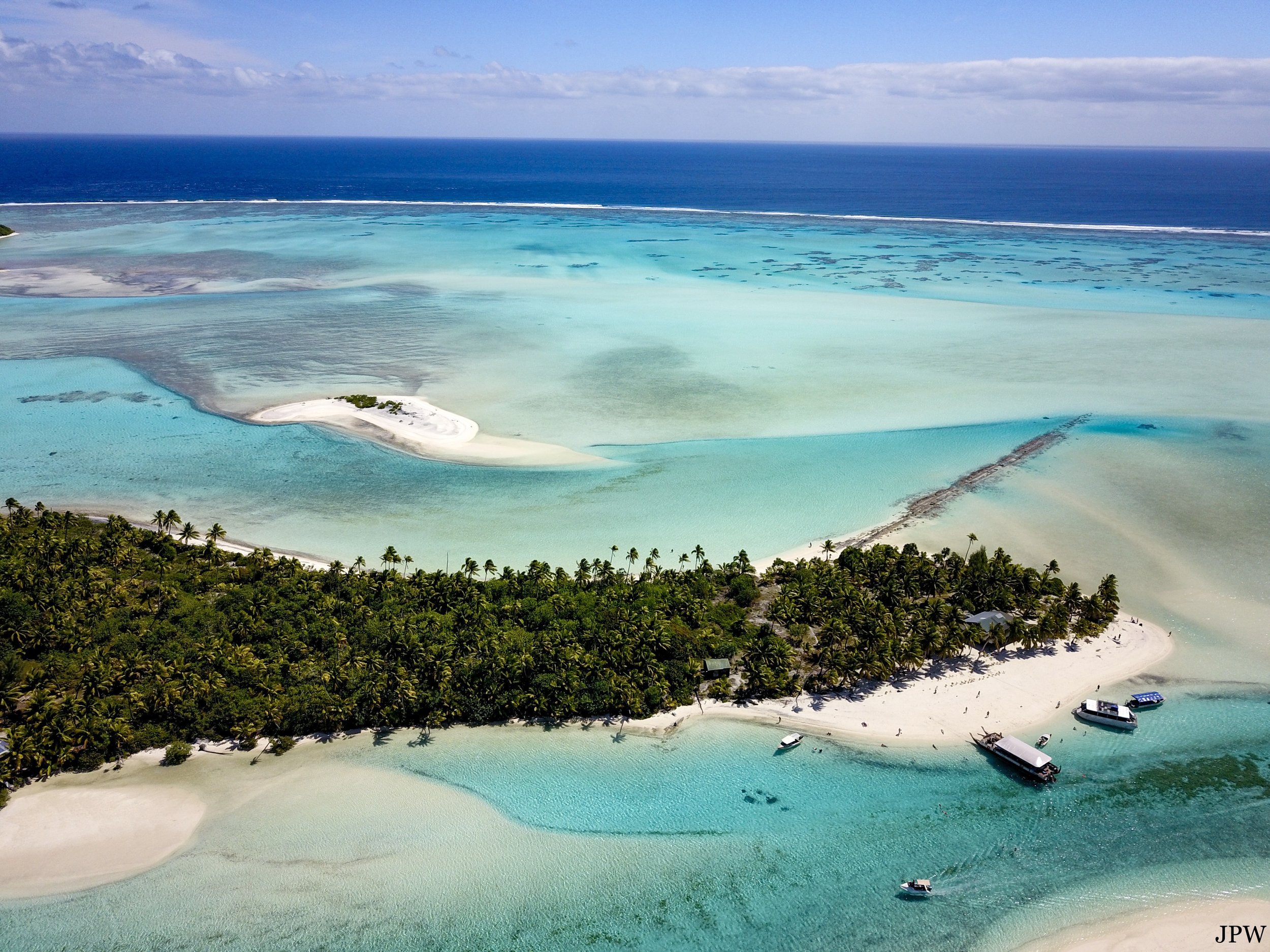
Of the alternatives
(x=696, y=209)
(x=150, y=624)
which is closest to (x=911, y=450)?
(x=150, y=624)

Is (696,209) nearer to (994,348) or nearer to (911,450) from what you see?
(994,348)

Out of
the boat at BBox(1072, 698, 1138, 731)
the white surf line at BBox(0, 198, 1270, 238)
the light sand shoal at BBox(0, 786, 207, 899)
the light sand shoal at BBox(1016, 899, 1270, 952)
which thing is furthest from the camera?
the white surf line at BBox(0, 198, 1270, 238)

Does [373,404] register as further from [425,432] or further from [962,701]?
[962,701]

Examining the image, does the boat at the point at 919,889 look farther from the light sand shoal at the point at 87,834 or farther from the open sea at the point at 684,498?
the light sand shoal at the point at 87,834

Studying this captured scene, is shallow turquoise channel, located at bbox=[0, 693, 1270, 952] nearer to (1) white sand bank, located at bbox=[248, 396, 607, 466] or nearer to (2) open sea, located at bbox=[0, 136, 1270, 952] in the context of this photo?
(2) open sea, located at bbox=[0, 136, 1270, 952]

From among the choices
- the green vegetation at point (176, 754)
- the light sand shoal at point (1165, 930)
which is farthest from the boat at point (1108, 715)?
the green vegetation at point (176, 754)

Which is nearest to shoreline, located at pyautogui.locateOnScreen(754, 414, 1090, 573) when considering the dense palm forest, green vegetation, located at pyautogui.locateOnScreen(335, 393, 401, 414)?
the dense palm forest
